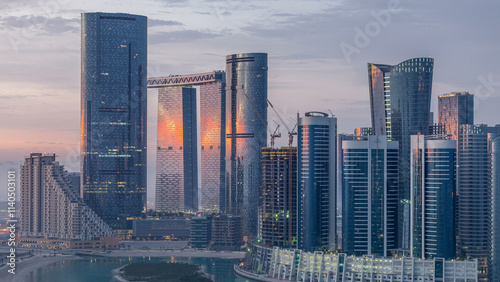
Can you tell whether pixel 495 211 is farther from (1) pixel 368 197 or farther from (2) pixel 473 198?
(1) pixel 368 197

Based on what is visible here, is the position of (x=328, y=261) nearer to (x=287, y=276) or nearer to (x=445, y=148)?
(x=287, y=276)

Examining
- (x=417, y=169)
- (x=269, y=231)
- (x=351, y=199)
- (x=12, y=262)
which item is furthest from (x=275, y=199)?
(x=12, y=262)

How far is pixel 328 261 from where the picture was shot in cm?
17838

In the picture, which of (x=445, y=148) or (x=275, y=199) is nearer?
(x=445, y=148)

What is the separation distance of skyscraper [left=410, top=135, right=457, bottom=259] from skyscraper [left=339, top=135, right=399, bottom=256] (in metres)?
7.37

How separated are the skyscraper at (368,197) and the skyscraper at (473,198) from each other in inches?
495

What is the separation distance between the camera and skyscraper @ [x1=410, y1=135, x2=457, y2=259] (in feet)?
573

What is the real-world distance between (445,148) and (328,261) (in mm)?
29172

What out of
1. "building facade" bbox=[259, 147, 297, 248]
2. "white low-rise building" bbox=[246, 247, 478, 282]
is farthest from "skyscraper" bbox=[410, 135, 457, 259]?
"building facade" bbox=[259, 147, 297, 248]

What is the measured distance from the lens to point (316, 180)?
18900 cm

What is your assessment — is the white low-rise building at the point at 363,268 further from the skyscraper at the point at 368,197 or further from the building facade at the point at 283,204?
the building facade at the point at 283,204

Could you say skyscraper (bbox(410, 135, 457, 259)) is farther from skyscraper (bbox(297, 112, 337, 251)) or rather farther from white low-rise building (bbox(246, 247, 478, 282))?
skyscraper (bbox(297, 112, 337, 251))

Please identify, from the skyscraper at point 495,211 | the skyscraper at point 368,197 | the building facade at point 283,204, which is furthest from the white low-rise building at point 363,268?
the building facade at point 283,204

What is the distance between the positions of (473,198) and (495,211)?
14.7 meters
